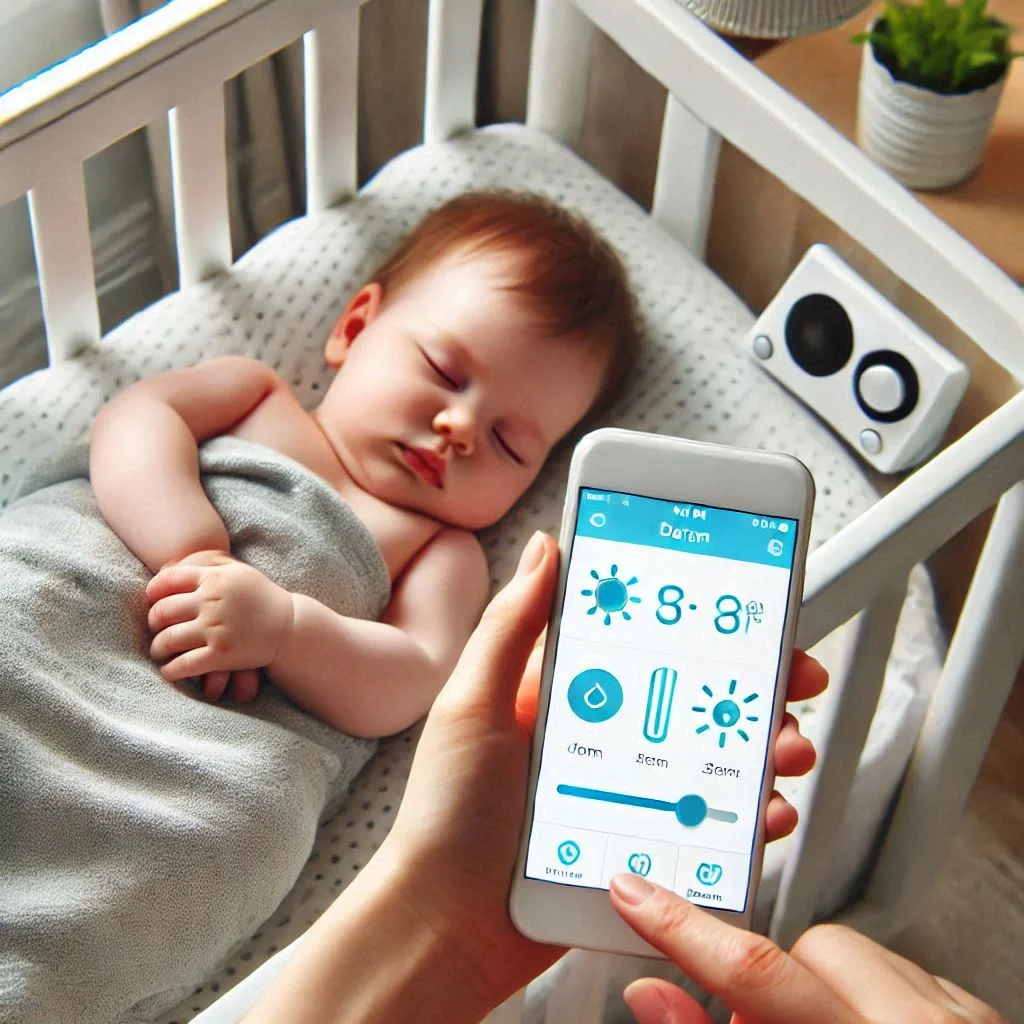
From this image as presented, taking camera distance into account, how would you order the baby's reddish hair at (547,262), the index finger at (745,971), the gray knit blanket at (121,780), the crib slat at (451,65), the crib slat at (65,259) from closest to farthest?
the index finger at (745,971) → the gray knit blanket at (121,780) → the crib slat at (65,259) → the baby's reddish hair at (547,262) → the crib slat at (451,65)

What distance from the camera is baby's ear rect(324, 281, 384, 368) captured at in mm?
1247

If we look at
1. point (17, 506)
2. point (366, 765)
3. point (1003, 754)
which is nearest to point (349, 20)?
point (17, 506)

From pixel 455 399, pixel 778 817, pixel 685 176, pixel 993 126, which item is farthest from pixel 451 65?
pixel 778 817

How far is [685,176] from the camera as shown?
131cm

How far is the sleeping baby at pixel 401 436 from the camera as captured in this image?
40.1 inches

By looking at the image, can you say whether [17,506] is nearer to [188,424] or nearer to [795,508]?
[188,424]

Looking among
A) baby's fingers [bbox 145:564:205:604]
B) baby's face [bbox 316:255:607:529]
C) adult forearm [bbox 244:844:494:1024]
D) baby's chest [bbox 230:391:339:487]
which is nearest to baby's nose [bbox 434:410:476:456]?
baby's face [bbox 316:255:607:529]

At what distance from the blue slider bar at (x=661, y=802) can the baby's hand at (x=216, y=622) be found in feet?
1.00

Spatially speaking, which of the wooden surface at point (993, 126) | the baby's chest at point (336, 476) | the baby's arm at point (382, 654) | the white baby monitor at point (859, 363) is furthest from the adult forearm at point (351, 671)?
the wooden surface at point (993, 126)

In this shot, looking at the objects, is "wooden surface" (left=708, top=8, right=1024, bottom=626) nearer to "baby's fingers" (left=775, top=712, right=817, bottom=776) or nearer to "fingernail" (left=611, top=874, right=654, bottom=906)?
"baby's fingers" (left=775, top=712, right=817, bottom=776)

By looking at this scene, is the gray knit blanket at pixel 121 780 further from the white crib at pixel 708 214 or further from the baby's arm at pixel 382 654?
the white crib at pixel 708 214

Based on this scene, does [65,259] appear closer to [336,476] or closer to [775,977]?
[336,476]

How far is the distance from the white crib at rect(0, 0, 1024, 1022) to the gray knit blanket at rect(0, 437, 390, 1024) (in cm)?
21

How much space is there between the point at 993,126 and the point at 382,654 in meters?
0.72
